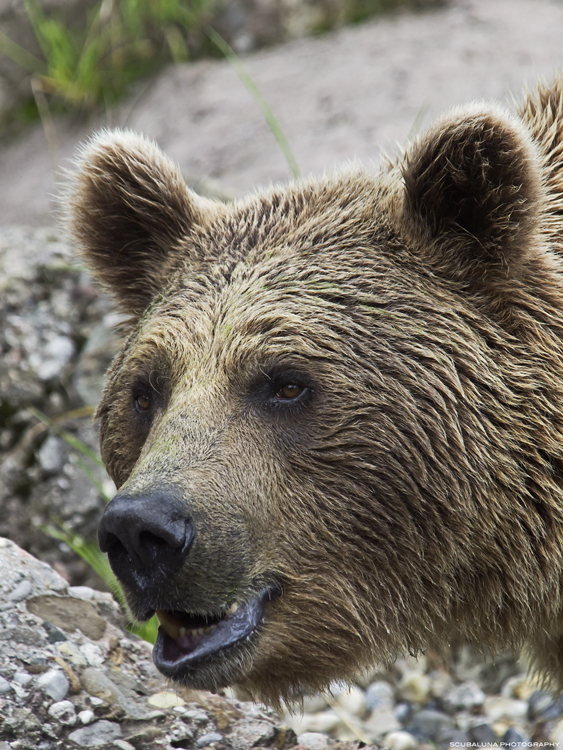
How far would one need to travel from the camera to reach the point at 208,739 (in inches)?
126

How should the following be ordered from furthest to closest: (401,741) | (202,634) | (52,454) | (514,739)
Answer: (52,454)
(401,741)
(514,739)
(202,634)

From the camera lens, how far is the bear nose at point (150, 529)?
267 centimetres

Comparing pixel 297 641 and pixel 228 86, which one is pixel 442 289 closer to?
pixel 297 641

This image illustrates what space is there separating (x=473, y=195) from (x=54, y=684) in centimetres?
237

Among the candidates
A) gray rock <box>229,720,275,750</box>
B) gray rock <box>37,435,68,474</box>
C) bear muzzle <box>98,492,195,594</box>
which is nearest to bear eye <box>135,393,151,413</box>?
bear muzzle <box>98,492,195,594</box>

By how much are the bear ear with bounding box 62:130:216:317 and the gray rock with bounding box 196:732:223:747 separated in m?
1.87

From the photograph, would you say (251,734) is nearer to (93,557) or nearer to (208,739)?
(208,739)

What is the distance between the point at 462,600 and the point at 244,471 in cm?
99

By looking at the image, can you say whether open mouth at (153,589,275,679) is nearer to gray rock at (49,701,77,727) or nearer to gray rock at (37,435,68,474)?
gray rock at (49,701,77,727)

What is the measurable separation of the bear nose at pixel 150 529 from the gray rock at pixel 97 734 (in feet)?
2.23

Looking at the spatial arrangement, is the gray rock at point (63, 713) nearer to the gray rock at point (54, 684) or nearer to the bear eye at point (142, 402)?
the gray rock at point (54, 684)

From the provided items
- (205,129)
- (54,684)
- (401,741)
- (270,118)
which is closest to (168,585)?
(54,684)

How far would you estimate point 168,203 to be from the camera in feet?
12.7

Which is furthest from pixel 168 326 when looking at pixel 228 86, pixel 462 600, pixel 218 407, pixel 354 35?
pixel 354 35
